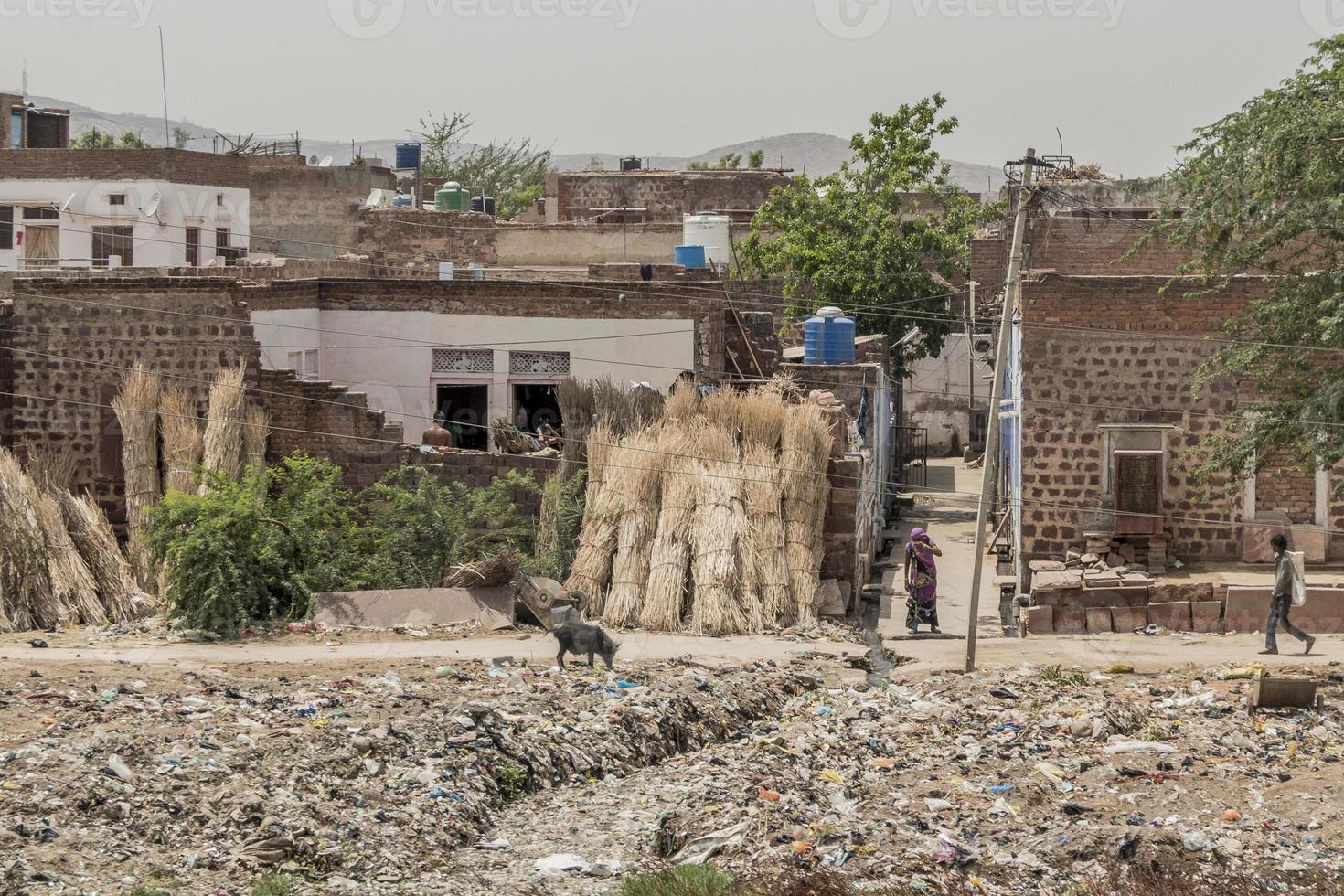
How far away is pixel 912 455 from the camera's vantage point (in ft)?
119

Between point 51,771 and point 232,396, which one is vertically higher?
point 232,396

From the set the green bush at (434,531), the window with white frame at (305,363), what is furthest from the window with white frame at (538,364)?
the green bush at (434,531)

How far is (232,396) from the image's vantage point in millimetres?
20406

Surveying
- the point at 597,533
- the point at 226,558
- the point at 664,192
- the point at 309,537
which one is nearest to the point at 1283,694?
the point at 597,533

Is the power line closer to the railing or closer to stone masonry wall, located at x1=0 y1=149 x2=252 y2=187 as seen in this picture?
the railing

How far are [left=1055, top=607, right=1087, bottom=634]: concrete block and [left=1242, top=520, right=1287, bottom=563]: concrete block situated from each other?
246 centimetres

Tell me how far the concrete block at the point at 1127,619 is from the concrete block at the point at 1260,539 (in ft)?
6.48

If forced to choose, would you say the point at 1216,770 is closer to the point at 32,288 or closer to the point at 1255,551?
the point at 1255,551

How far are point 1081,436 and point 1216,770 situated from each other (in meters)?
7.00

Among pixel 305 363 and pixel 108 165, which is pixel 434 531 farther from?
pixel 108 165

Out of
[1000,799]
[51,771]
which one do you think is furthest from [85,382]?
[1000,799]

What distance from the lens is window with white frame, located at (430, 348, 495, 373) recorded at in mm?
23031

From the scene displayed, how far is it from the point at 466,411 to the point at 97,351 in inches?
191

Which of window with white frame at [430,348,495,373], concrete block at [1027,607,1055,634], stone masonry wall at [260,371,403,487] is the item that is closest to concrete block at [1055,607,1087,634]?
concrete block at [1027,607,1055,634]
